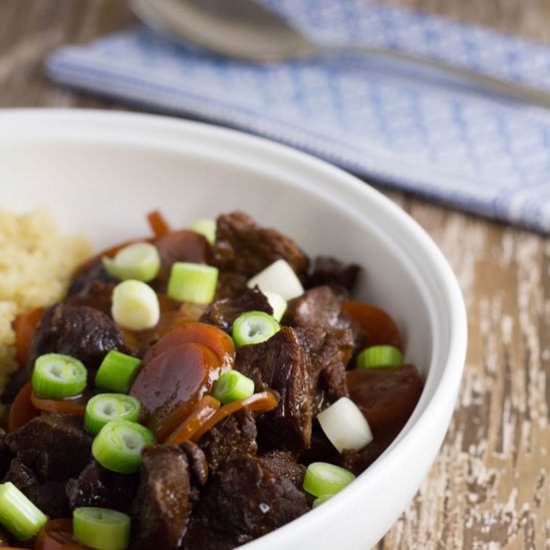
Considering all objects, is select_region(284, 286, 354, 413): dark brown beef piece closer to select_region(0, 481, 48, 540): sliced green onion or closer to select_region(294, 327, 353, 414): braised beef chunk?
select_region(294, 327, 353, 414): braised beef chunk

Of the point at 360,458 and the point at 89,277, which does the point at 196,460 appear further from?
the point at 89,277

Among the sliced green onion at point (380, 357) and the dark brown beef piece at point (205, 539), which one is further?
the sliced green onion at point (380, 357)

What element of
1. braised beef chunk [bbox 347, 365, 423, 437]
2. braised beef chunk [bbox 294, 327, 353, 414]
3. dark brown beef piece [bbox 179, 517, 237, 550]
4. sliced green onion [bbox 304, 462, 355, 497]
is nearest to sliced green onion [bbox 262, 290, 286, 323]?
braised beef chunk [bbox 294, 327, 353, 414]

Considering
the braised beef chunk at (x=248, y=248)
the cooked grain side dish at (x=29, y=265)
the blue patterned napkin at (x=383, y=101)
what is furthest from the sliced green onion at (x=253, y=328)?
the blue patterned napkin at (x=383, y=101)

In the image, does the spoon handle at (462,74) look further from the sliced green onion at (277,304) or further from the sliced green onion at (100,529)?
the sliced green onion at (100,529)

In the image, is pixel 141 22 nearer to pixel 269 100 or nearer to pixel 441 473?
pixel 269 100

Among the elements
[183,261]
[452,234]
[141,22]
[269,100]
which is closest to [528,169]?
[452,234]

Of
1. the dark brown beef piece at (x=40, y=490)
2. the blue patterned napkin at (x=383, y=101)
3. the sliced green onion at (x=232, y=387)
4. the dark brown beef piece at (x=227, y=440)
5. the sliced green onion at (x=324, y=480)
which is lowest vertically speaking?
the blue patterned napkin at (x=383, y=101)
